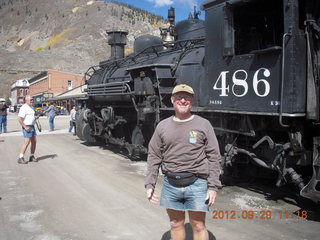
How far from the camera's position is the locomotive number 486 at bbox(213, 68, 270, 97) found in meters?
4.86

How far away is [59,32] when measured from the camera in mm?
131750

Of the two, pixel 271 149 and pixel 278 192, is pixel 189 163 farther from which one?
pixel 278 192

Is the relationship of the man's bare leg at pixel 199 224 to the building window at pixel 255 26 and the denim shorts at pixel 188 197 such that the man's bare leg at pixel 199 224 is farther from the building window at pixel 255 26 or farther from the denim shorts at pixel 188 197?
the building window at pixel 255 26

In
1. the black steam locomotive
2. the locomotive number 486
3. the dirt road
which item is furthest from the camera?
the locomotive number 486

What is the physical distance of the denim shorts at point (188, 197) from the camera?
9.95 feet

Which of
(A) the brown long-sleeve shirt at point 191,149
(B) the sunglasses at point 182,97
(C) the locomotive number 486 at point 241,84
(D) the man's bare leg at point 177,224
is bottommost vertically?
(D) the man's bare leg at point 177,224

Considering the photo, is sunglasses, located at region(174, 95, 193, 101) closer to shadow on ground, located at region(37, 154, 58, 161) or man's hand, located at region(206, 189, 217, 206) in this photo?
man's hand, located at region(206, 189, 217, 206)

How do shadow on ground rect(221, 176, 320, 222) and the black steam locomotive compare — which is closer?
the black steam locomotive

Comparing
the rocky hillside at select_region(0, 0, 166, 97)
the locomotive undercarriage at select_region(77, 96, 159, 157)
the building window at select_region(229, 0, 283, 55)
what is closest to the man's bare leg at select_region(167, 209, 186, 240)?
the building window at select_region(229, 0, 283, 55)

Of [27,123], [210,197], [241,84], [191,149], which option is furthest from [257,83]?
[27,123]

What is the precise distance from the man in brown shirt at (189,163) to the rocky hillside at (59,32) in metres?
55.2

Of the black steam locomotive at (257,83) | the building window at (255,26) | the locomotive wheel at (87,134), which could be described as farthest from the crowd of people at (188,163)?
the locomotive wheel at (87,134)

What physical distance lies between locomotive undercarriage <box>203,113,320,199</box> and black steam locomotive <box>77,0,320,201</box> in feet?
0.04

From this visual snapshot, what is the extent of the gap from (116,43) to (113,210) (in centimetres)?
912
